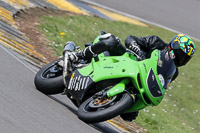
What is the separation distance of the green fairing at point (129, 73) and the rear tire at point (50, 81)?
406 mm

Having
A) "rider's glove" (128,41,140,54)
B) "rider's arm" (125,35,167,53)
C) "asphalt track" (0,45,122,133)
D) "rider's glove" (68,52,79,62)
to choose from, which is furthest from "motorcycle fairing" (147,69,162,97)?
"rider's glove" (68,52,79,62)

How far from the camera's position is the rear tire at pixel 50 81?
21.6 feet

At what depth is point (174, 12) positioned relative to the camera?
54.1 feet

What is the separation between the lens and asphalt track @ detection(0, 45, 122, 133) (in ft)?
15.2

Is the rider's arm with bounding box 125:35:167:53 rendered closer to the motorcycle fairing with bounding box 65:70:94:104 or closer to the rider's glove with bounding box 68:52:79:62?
the rider's glove with bounding box 68:52:79:62

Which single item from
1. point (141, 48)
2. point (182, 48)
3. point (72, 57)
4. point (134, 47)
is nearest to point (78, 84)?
point (72, 57)

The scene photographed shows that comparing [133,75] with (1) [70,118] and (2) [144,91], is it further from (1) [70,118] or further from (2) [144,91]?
(1) [70,118]

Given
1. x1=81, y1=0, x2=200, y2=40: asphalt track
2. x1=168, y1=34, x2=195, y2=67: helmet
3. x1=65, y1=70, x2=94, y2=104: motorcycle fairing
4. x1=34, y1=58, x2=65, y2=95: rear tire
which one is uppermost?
x1=168, y1=34, x2=195, y2=67: helmet

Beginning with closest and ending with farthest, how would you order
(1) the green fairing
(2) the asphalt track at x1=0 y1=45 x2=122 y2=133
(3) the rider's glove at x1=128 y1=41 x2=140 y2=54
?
(2) the asphalt track at x1=0 y1=45 x2=122 y2=133 → (1) the green fairing → (3) the rider's glove at x1=128 y1=41 x2=140 y2=54

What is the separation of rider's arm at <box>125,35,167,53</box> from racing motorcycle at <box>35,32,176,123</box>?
0.27m

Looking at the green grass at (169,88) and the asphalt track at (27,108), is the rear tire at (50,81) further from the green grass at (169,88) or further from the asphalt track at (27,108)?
the green grass at (169,88)

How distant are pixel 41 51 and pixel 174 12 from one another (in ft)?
26.7

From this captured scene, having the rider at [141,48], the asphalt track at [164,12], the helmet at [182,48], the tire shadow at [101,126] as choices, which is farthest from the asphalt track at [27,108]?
the asphalt track at [164,12]

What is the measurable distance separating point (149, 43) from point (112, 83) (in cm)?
101
